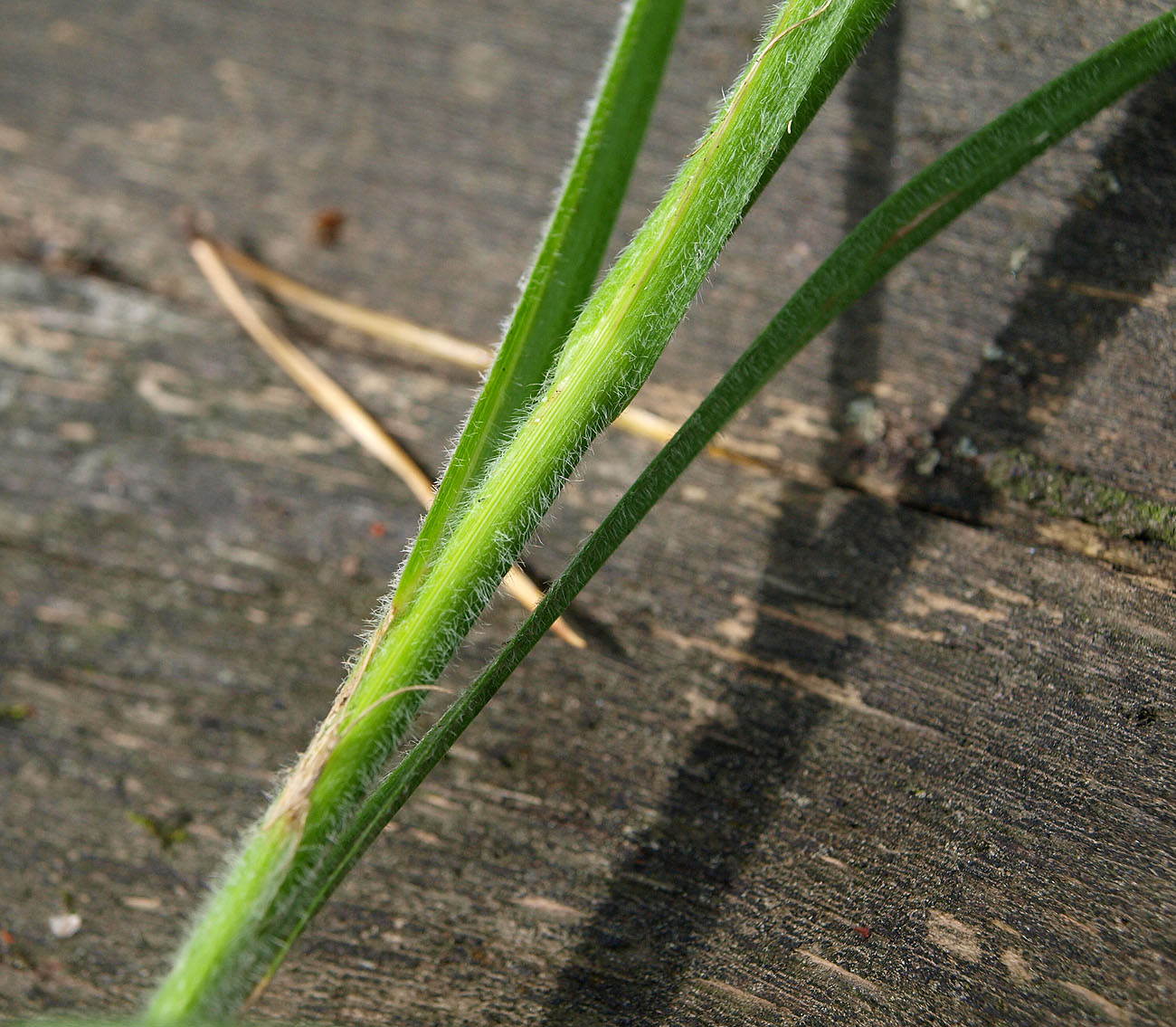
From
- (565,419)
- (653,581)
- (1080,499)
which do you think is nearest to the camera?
(565,419)

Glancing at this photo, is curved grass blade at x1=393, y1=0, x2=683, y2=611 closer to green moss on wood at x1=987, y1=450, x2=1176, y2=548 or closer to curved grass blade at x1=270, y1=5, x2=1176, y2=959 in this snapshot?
curved grass blade at x1=270, y1=5, x2=1176, y2=959

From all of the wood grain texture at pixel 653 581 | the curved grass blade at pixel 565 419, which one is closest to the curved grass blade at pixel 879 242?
the curved grass blade at pixel 565 419

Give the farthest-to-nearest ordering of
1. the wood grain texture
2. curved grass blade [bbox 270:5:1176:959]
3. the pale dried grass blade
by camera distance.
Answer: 1. the pale dried grass blade
2. the wood grain texture
3. curved grass blade [bbox 270:5:1176:959]

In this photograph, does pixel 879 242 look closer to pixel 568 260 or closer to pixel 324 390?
pixel 568 260

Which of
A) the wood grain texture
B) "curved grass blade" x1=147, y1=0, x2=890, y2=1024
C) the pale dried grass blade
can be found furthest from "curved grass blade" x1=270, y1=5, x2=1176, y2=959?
the pale dried grass blade

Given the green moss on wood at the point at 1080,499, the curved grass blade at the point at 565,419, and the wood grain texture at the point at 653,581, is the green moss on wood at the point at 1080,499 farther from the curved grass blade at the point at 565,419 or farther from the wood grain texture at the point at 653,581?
the curved grass blade at the point at 565,419

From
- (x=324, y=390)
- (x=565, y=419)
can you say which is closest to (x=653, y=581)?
(x=565, y=419)

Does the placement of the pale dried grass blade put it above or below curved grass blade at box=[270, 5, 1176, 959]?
below
